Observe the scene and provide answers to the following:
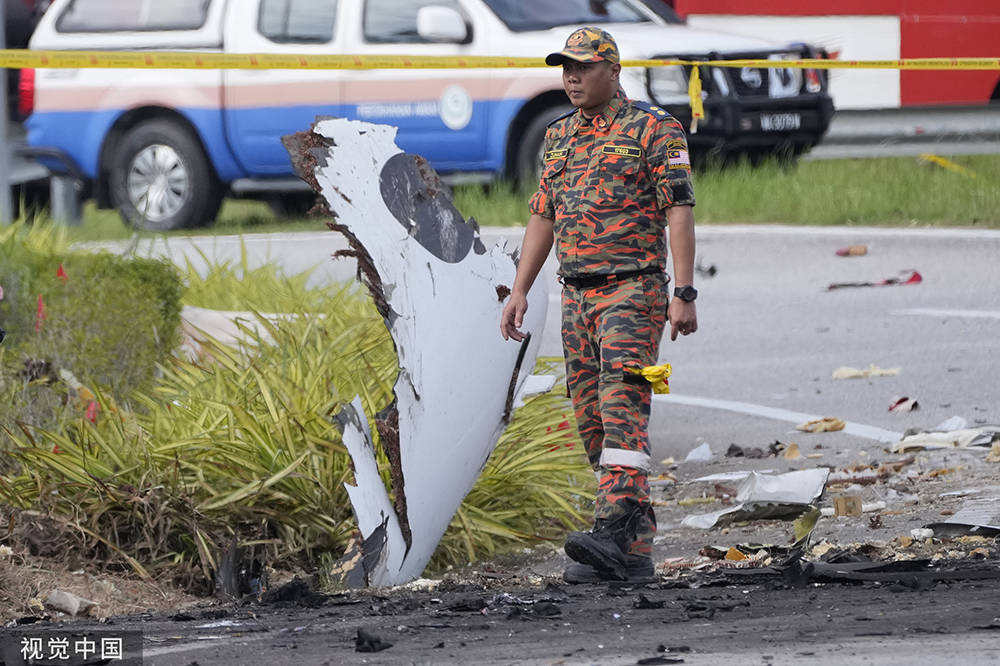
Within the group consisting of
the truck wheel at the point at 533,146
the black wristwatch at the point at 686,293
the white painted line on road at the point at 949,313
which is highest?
the black wristwatch at the point at 686,293

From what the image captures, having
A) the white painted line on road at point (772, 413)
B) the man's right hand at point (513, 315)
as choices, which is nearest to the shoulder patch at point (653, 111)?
the man's right hand at point (513, 315)

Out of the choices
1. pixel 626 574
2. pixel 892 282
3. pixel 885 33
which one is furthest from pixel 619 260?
pixel 885 33

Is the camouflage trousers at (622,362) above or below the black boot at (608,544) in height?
above

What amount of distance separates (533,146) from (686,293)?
8039 mm

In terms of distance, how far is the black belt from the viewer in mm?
5566

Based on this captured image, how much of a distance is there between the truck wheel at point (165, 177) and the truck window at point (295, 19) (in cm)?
106

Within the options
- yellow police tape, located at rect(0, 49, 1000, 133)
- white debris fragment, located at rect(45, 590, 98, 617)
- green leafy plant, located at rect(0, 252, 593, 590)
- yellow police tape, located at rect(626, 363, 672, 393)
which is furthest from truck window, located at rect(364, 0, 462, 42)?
white debris fragment, located at rect(45, 590, 98, 617)

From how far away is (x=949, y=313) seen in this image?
10.7m

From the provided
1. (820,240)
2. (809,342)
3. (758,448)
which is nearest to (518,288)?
(758,448)

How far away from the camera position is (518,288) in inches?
229

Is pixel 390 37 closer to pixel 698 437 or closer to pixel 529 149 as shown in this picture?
pixel 529 149

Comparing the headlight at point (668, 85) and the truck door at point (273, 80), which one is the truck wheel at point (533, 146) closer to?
the headlight at point (668, 85)

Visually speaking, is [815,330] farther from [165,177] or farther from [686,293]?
[165,177]

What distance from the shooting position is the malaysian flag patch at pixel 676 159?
18.0 feet
